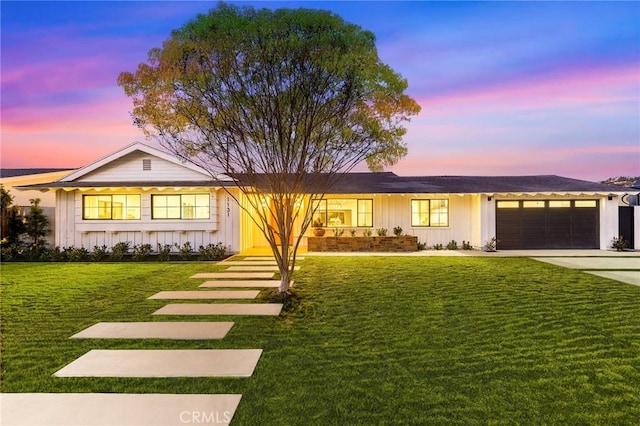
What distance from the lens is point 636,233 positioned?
53.9 ft

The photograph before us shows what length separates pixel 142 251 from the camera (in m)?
14.5

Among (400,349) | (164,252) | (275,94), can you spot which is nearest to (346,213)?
(164,252)

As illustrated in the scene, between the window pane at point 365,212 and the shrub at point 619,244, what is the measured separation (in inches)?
402

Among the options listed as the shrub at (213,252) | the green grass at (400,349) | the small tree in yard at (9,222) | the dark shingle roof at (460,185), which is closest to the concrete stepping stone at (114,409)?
the green grass at (400,349)

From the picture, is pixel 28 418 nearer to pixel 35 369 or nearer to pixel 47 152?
pixel 35 369

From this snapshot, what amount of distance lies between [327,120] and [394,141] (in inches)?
67.6

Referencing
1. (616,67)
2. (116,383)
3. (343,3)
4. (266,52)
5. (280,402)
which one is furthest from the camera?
(616,67)

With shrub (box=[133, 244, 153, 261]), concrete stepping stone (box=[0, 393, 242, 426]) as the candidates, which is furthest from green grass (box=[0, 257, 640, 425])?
shrub (box=[133, 244, 153, 261])

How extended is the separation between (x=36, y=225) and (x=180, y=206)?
5913mm

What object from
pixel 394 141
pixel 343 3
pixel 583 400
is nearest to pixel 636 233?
pixel 394 141

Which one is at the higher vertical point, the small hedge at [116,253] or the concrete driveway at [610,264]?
the small hedge at [116,253]

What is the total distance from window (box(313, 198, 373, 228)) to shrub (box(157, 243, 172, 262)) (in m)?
Result: 6.32

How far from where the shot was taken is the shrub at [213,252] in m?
14.1

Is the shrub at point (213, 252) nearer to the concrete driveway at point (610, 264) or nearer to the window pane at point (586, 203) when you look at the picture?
the concrete driveway at point (610, 264)
